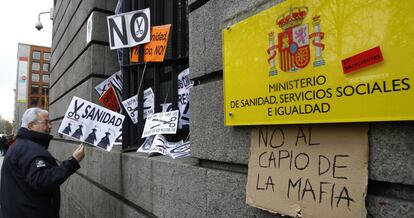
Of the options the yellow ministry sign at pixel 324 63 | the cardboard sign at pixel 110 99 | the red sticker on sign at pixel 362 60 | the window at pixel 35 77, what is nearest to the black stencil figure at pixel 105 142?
the cardboard sign at pixel 110 99

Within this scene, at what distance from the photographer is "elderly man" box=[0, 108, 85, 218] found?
11.9ft

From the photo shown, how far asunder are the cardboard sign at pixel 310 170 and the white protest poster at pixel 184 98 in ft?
6.57

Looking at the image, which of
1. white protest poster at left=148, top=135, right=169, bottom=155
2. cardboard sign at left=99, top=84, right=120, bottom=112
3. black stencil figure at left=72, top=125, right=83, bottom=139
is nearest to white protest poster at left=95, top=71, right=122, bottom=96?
cardboard sign at left=99, top=84, right=120, bottom=112

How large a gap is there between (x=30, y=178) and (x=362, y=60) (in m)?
3.08

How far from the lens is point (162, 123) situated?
3.99 m

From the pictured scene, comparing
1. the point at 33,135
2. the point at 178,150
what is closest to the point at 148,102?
the point at 178,150

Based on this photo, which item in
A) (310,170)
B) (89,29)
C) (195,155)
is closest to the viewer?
(310,170)

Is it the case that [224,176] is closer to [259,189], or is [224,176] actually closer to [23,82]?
[259,189]

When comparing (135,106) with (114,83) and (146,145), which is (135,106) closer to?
(146,145)

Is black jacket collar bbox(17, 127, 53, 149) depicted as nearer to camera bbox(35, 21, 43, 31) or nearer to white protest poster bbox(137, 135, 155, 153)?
white protest poster bbox(137, 135, 155, 153)

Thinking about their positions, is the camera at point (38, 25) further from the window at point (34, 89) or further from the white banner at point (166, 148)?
the window at point (34, 89)

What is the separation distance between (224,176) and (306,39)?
44.1 inches

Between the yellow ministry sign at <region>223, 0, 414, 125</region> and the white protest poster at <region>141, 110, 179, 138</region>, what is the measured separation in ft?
4.54

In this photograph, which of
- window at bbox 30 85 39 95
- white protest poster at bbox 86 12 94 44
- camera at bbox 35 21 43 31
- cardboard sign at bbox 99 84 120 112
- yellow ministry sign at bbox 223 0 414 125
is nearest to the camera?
yellow ministry sign at bbox 223 0 414 125
